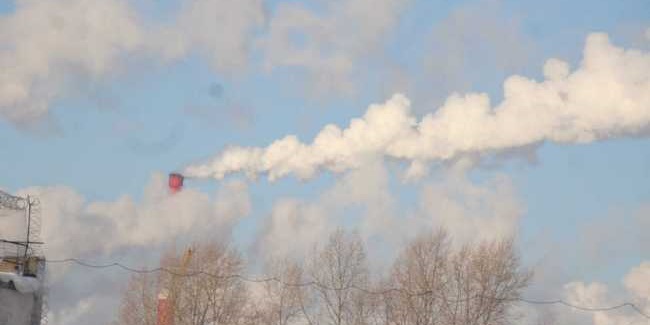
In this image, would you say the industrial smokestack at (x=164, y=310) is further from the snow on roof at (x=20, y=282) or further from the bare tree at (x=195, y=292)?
the snow on roof at (x=20, y=282)

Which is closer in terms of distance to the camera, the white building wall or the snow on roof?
the white building wall

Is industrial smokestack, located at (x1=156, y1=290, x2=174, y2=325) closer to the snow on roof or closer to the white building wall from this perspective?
the snow on roof

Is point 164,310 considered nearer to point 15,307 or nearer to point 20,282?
point 20,282

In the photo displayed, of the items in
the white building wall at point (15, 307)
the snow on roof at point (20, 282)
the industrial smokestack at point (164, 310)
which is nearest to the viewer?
the white building wall at point (15, 307)

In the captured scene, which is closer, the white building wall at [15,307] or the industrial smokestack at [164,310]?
the white building wall at [15,307]

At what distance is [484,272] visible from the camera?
66750 mm

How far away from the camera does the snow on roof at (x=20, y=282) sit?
160ft

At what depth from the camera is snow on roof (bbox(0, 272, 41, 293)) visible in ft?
160

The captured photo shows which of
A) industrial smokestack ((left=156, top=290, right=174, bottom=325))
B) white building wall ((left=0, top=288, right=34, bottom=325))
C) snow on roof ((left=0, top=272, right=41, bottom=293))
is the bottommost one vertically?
white building wall ((left=0, top=288, right=34, bottom=325))

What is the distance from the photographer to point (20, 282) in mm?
49406

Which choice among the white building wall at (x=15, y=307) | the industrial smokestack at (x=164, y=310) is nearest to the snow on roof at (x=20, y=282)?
the white building wall at (x=15, y=307)

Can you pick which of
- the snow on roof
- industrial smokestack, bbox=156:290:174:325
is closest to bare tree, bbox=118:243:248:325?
industrial smokestack, bbox=156:290:174:325

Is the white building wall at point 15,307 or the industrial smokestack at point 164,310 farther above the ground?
the industrial smokestack at point 164,310

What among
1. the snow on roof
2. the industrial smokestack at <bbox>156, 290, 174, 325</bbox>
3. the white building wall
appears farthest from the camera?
the industrial smokestack at <bbox>156, 290, 174, 325</bbox>
